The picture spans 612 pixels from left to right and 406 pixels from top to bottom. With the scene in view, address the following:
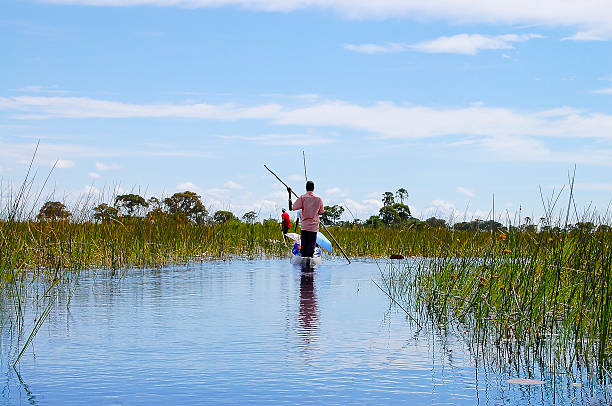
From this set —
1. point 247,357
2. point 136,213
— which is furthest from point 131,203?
point 247,357

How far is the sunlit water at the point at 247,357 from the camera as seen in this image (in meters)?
6.02

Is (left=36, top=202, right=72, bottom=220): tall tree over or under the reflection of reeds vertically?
over

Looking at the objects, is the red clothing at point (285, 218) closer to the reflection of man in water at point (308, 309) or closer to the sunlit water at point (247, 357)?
the reflection of man in water at point (308, 309)

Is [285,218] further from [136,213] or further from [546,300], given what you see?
[546,300]

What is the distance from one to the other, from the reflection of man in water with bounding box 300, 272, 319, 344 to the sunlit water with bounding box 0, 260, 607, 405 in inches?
1.3

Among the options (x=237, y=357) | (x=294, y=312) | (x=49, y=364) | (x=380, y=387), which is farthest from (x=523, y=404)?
(x=294, y=312)

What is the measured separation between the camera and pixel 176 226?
70.5 feet

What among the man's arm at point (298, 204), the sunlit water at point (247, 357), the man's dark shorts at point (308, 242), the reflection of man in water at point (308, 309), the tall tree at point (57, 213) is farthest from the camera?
the man's dark shorts at point (308, 242)

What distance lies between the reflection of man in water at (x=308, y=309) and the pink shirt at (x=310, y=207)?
2.64 meters

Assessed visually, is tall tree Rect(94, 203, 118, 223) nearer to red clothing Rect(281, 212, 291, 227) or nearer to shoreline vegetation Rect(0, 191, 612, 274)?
shoreline vegetation Rect(0, 191, 612, 274)

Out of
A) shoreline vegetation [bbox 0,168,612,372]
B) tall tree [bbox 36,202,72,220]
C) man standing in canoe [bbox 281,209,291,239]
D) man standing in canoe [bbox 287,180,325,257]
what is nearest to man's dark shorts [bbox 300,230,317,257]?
man standing in canoe [bbox 287,180,325,257]

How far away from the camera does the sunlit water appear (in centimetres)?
602

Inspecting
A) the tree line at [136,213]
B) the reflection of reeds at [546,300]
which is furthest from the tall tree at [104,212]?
the reflection of reeds at [546,300]

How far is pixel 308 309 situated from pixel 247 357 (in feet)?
12.3
